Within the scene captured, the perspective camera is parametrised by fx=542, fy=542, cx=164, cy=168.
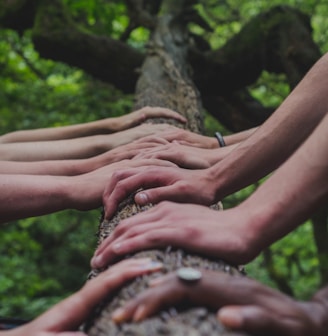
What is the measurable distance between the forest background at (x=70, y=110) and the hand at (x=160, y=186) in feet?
12.3

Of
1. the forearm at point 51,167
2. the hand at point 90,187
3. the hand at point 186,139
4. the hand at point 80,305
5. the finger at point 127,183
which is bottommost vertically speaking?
the forearm at point 51,167

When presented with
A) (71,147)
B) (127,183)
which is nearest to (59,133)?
(71,147)

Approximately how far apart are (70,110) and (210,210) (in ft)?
15.5

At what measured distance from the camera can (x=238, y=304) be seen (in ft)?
3.91

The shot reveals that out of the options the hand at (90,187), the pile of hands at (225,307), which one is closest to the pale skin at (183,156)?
the hand at (90,187)

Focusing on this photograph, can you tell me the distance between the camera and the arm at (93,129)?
3.72 m

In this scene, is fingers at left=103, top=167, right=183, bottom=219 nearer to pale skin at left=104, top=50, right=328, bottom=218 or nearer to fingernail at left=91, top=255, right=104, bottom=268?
pale skin at left=104, top=50, right=328, bottom=218

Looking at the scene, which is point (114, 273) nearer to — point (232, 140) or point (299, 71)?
point (232, 140)

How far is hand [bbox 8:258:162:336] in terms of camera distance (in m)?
1.31

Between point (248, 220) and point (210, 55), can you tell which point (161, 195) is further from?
point (210, 55)

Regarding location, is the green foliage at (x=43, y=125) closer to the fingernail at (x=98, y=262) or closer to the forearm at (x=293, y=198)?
the fingernail at (x=98, y=262)

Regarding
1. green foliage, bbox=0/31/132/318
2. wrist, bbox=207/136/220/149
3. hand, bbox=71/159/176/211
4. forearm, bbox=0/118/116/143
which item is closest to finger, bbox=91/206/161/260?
hand, bbox=71/159/176/211

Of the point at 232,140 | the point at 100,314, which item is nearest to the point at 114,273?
the point at 100,314

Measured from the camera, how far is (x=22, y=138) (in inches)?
148
